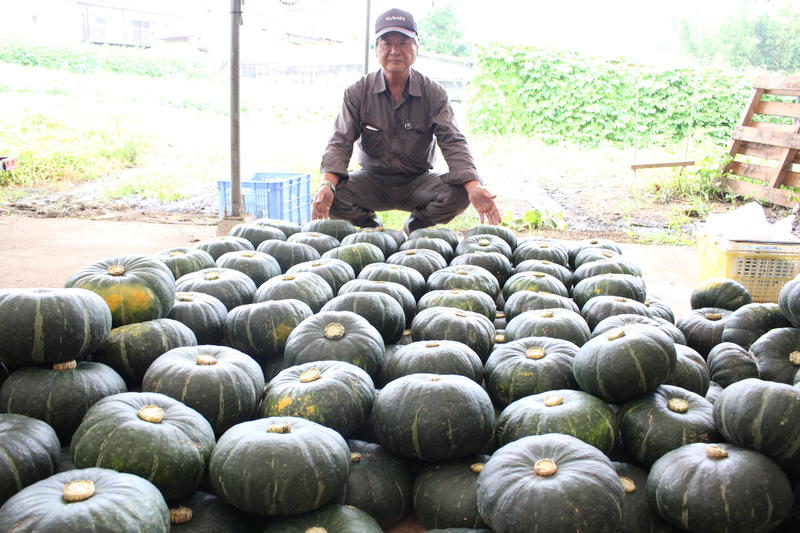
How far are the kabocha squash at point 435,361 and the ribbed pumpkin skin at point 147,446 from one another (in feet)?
2.66

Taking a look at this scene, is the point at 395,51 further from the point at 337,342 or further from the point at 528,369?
the point at 528,369

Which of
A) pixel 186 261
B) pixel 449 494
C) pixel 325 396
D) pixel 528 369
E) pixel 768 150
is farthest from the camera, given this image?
pixel 768 150

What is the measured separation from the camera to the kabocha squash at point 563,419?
215 cm

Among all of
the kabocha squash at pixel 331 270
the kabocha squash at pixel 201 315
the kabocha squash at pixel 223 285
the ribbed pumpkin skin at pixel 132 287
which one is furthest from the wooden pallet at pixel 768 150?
the ribbed pumpkin skin at pixel 132 287

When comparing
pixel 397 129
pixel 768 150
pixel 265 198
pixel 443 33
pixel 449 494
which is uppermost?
pixel 443 33

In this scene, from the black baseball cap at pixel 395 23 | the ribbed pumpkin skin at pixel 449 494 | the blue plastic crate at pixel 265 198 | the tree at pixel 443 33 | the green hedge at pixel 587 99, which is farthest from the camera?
the tree at pixel 443 33

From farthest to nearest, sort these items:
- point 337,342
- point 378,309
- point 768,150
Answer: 1. point 768,150
2. point 378,309
3. point 337,342

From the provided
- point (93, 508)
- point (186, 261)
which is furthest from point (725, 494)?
point (186, 261)

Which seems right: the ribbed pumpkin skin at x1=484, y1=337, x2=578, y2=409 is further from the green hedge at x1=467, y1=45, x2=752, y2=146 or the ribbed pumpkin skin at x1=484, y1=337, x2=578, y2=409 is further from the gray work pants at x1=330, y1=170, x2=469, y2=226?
the green hedge at x1=467, y1=45, x2=752, y2=146

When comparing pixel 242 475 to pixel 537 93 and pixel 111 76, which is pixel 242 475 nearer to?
pixel 537 93

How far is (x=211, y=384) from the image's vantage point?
2.24 metres

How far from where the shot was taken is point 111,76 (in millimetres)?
24562

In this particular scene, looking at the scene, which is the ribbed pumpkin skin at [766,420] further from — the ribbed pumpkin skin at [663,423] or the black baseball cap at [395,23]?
the black baseball cap at [395,23]

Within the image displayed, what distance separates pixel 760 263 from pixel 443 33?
39.4m
